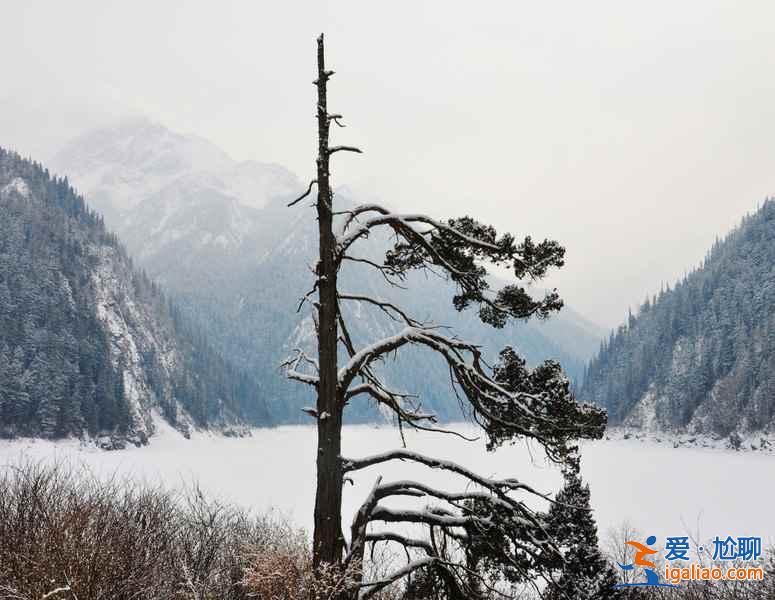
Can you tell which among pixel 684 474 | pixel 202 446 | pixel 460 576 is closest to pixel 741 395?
pixel 684 474

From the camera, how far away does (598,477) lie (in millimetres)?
115750

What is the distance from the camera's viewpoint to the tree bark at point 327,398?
9586 millimetres

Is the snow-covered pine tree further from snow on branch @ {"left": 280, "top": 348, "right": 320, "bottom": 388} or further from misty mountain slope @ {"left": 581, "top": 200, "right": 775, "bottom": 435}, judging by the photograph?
misty mountain slope @ {"left": 581, "top": 200, "right": 775, "bottom": 435}

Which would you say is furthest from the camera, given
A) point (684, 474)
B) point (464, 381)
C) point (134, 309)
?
point (134, 309)

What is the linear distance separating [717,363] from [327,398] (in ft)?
594

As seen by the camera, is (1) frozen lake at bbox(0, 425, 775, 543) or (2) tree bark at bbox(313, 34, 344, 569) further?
(1) frozen lake at bbox(0, 425, 775, 543)

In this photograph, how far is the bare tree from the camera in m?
9.60

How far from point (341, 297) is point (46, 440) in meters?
130

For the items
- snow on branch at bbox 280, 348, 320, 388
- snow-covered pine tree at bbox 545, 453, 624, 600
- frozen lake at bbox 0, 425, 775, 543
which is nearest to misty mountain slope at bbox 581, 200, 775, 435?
frozen lake at bbox 0, 425, 775, 543

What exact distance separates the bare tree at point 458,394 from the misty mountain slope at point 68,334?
127626 mm

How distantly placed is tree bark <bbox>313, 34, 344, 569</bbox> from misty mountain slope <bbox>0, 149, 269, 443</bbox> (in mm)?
127563

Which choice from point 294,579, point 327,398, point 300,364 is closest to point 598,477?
point 300,364

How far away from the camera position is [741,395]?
147625mm

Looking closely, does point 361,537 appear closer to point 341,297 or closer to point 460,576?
point 460,576
